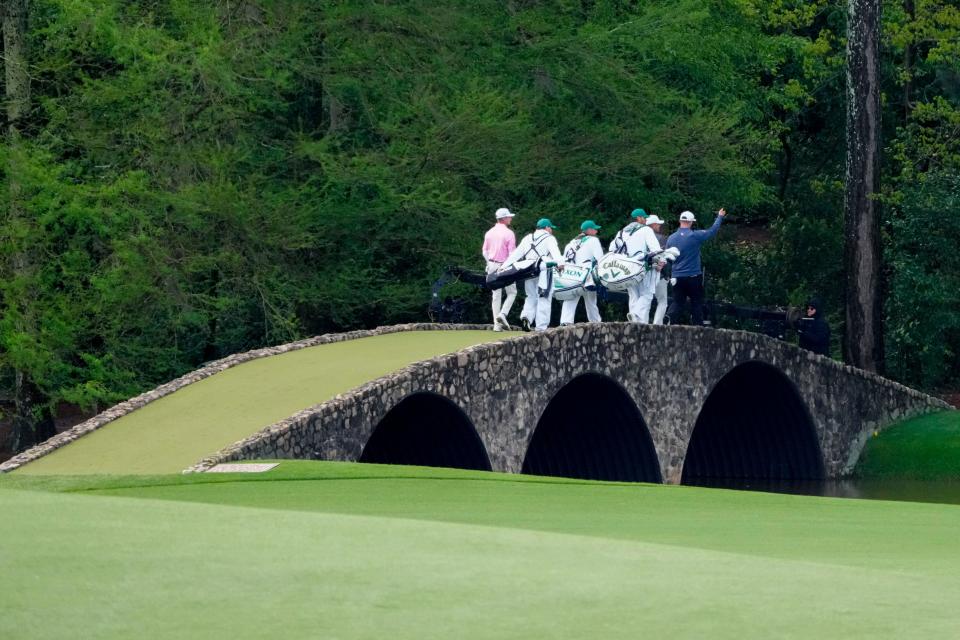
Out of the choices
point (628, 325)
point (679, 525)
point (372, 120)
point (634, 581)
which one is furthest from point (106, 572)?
point (372, 120)

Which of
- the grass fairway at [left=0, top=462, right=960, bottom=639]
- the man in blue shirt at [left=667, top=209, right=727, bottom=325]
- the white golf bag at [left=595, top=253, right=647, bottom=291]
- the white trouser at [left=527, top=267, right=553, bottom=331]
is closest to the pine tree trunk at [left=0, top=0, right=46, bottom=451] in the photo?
the white trouser at [left=527, top=267, right=553, bottom=331]

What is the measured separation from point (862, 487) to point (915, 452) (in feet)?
6.16

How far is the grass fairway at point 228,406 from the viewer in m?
17.5

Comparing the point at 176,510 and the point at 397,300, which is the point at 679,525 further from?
the point at 397,300

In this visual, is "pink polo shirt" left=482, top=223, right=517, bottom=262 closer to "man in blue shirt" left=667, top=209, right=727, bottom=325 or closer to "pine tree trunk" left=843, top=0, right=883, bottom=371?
"man in blue shirt" left=667, top=209, right=727, bottom=325

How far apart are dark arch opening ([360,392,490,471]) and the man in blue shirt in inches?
178

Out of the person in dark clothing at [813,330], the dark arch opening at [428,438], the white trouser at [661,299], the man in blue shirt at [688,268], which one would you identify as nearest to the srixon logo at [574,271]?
the man in blue shirt at [688,268]

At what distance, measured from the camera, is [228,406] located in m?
19.3

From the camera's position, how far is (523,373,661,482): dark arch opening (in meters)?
26.0

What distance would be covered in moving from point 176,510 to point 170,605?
123 inches

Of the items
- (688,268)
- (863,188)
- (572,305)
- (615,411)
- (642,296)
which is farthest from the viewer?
(863,188)

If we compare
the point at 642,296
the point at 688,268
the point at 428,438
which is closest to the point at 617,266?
the point at 642,296

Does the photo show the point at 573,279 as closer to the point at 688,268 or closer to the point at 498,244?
the point at 498,244

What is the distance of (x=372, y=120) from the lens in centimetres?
3159
